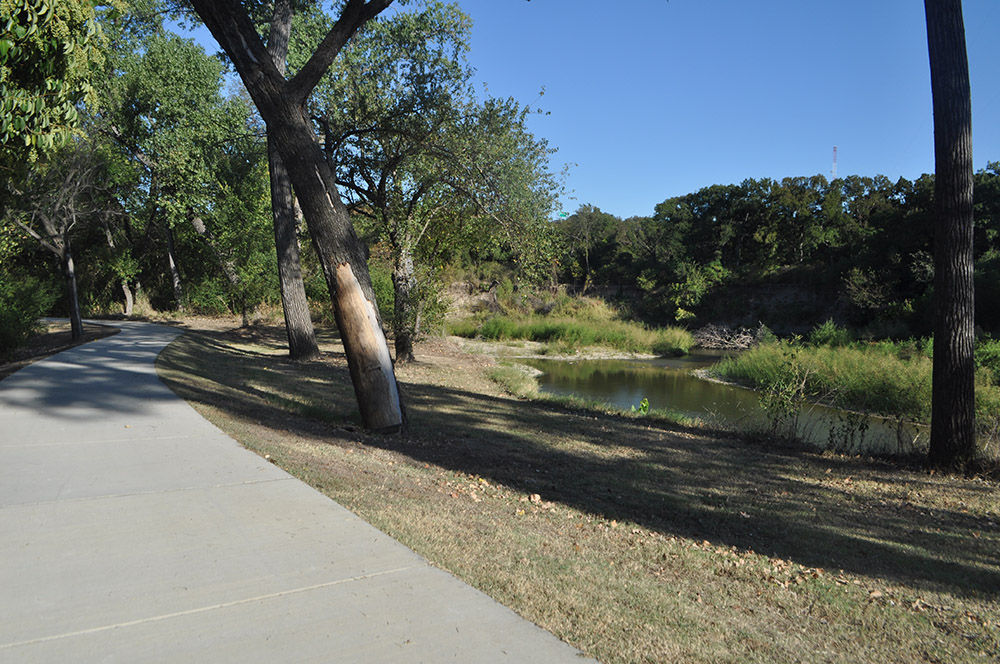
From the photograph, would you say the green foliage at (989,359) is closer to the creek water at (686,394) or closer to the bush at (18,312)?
the creek water at (686,394)

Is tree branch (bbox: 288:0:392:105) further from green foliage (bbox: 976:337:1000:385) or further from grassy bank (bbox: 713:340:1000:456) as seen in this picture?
green foliage (bbox: 976:337:1000:385)

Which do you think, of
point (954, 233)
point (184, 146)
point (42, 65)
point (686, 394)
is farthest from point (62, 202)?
point (954, 233)

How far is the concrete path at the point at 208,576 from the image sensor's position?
2900mm

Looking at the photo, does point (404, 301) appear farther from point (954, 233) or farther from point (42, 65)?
point (954, 233)

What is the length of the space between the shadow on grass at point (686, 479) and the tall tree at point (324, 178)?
0.79 metres

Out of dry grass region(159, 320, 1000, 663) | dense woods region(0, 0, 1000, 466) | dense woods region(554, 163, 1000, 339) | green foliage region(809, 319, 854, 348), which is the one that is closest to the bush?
dense woods region(0, 0, 1000, 466)

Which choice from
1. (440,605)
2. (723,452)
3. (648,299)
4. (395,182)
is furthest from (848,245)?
(440,605)

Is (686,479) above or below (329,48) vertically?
below

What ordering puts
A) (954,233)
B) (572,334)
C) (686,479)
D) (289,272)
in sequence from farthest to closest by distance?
(572,334), (289,272), (954,233), (686,479)

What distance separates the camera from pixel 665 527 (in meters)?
6.02

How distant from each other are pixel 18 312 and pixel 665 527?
51.2 ft

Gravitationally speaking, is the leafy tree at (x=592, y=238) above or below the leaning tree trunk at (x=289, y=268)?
above

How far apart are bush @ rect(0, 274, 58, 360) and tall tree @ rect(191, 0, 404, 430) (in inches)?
398

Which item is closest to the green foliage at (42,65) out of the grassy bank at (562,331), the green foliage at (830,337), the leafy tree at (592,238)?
the green foliage at (830,337)
